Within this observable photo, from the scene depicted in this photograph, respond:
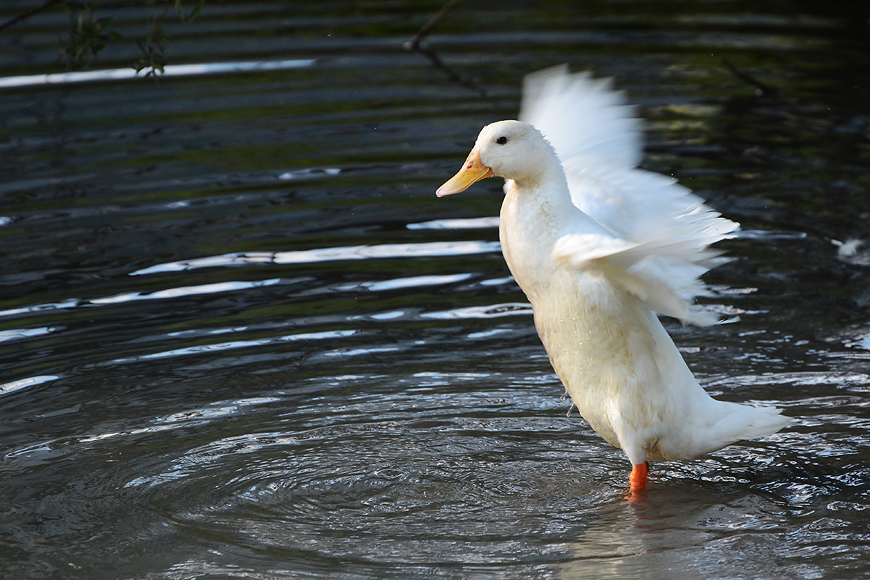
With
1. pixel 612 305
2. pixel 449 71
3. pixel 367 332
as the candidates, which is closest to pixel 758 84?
pixel 449 71

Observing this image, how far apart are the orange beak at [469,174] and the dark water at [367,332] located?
116 centimetres

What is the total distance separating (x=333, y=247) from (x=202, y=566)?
371 cm

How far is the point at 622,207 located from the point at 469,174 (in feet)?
2.52

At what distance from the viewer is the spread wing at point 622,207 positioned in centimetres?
395

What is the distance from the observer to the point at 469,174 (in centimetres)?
474

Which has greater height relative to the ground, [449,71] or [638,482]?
[449,71]

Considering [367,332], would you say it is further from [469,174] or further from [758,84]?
[758,84]

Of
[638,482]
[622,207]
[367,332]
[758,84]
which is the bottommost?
[638,482]

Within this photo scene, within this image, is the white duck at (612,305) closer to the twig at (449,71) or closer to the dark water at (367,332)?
the dark water at (367,332)

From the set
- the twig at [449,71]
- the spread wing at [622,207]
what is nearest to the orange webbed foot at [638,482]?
the spread wing at [622,207]

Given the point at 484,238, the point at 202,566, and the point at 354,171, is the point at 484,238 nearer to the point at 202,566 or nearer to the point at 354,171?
the point at 354,171

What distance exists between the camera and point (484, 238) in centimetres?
766

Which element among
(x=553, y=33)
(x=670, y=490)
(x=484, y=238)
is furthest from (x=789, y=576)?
(x=553, y=33)

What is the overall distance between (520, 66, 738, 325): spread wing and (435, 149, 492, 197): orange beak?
61 centimetres
